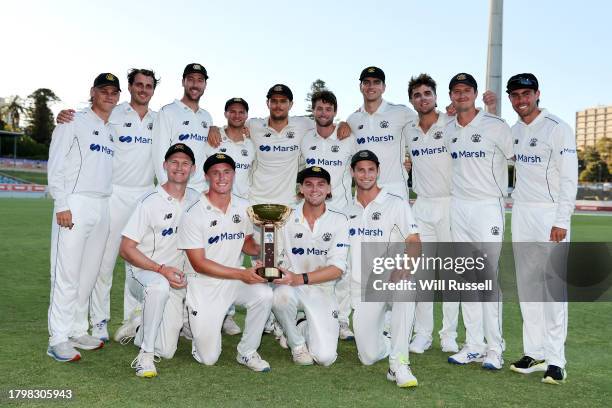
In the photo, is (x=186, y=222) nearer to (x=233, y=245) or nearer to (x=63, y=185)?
(x=233, y=245)

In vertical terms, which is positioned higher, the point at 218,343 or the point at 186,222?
the point at 186,222

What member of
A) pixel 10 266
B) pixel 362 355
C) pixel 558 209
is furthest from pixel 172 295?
pixel 10 266

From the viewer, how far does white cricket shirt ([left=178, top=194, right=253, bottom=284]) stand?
16.8 ft

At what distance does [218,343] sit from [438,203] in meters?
2.63

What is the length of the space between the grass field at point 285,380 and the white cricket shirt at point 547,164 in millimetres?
1457

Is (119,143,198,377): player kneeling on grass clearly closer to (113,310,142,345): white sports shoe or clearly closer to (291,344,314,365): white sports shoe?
(113,310,142,345): white sports shoe

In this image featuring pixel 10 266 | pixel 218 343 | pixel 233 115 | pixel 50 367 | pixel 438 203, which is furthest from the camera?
pixel 10 266

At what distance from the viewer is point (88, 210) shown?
17.7ft

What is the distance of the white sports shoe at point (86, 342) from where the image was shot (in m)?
5.45

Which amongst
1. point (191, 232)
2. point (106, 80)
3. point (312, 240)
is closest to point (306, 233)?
point (312, 240)

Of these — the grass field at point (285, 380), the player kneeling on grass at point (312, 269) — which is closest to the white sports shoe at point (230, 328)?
the grass field at point (285, 380)

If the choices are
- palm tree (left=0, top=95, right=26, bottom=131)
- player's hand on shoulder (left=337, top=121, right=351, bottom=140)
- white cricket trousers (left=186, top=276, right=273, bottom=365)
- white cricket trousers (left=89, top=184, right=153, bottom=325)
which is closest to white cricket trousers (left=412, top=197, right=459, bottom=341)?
player's hand on shoulder (left=337, top=121, right=351, bottom=140)

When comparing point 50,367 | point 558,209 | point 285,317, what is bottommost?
point 50,367

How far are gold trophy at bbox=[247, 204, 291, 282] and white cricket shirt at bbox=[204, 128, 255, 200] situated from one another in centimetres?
141
